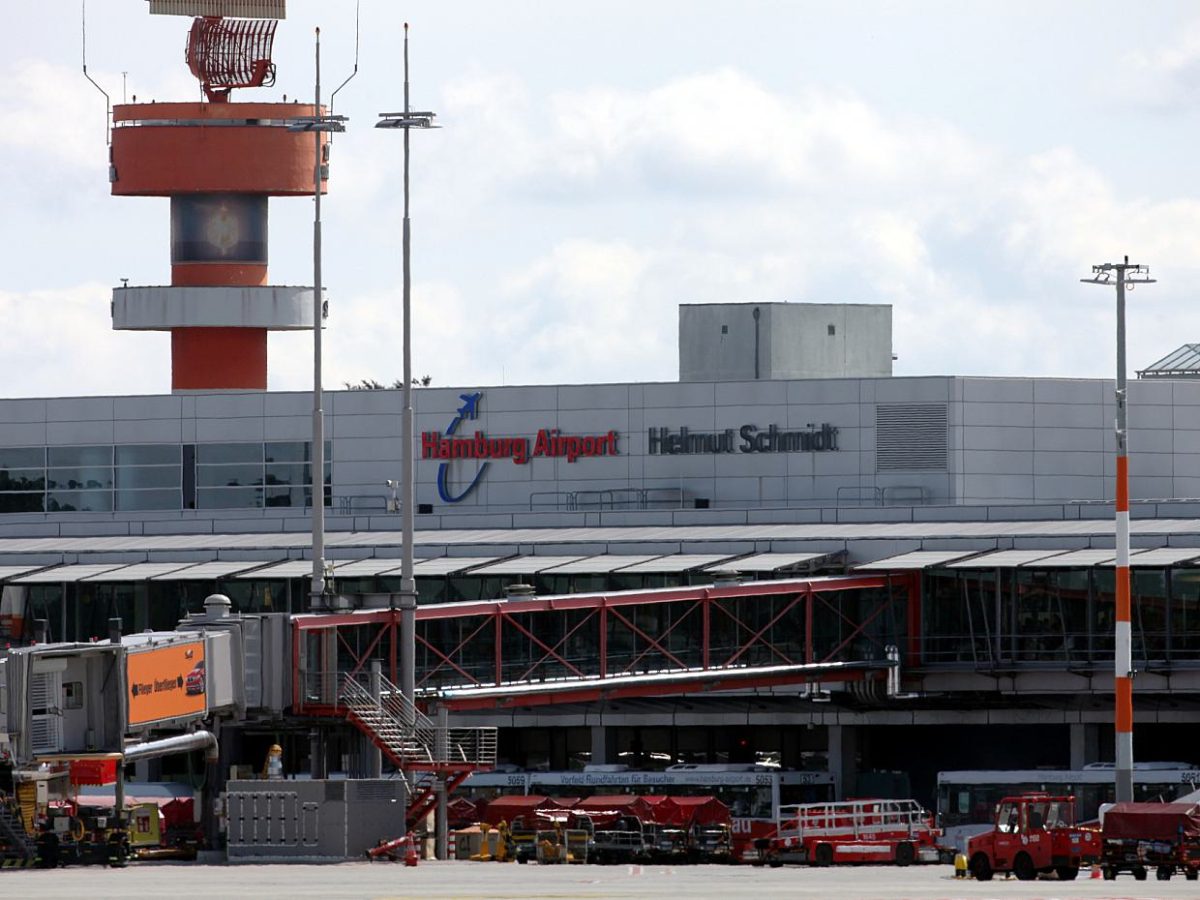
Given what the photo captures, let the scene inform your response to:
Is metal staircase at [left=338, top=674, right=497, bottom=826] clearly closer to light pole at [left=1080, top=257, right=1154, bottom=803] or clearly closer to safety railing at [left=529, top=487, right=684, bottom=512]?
light pole at [left=1080, top=257, right=1154, bottom=803]

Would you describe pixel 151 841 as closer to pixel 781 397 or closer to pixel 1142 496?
pixel 781 397

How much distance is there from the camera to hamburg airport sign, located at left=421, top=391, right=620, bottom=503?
367ft

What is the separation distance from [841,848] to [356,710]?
14.1 meters

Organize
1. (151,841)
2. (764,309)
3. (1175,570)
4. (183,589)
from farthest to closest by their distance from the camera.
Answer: (764,309) → (183,589) → (1175,570) → (151,841)

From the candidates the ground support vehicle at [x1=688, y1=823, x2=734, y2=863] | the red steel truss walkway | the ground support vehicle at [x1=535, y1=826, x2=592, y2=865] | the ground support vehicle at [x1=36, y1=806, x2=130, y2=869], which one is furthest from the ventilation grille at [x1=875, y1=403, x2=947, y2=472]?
the ground support vehicle at [x1=36, y1=806, x2=130, y2=869]

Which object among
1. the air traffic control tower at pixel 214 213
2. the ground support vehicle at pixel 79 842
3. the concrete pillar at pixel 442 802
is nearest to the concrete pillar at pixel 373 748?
the concrete pillar at pixel 442 802

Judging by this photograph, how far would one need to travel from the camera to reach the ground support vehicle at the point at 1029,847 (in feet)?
206

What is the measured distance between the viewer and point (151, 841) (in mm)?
77562

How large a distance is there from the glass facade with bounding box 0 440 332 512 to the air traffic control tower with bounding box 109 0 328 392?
507 centimetres

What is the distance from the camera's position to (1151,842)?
204 ft

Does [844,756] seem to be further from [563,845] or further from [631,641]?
[563,845]

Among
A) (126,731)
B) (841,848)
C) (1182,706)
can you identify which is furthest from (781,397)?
(126,731)

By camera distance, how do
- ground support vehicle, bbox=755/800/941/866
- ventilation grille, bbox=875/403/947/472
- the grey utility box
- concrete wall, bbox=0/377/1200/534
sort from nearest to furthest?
1. the grey utility box
2. ground support vehicle, bbox=755/800/941/866
3. ventilation grille, bbox=875/403/947/472
4. concrete wall, bbox=0/377/1200/534

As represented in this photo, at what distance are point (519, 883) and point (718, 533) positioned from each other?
150 feet
